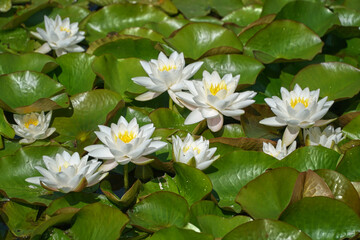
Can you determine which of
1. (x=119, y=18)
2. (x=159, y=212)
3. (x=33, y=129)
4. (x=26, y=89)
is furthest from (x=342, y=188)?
(x=119, y=18)

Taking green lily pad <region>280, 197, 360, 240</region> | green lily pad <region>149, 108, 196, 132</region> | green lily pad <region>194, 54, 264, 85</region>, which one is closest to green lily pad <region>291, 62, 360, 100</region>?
green lily pad <region>194, 54, 264, 85</region>

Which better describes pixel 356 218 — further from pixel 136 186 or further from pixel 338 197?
pixel 136 186

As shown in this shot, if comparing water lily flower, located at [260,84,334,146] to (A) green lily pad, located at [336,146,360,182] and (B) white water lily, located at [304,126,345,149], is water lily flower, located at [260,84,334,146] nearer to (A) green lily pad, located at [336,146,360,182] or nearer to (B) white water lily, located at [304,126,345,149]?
(B) white water lily, located at [304,126,345,149]

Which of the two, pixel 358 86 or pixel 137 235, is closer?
pixel 137 235

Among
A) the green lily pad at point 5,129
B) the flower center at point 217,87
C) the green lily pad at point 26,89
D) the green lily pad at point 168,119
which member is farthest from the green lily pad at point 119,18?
the flower center at point 217,87

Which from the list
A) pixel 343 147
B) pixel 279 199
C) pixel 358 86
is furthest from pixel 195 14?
pixel 279 199

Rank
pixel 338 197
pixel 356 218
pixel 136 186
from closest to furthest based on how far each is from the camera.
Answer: pixel 356 218 < pixel 338 197 < pixel 136 186
